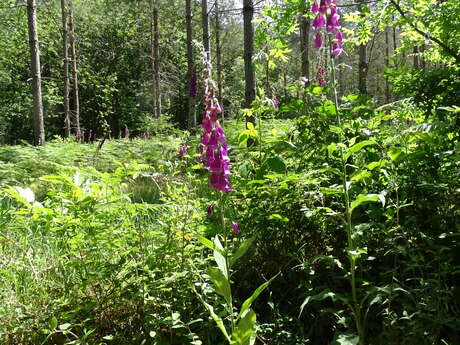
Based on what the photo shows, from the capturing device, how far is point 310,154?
8.97ft

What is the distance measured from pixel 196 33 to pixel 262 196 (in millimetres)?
31571

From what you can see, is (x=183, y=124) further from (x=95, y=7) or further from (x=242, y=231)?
(x=242, y=231)

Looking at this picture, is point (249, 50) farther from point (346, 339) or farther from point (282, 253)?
point (346, 339)

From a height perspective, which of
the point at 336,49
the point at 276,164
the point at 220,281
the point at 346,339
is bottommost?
the point at 346,339

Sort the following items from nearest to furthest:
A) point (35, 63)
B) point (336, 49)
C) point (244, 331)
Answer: point (244, 331) → point (336, 49) → point (35, 63)

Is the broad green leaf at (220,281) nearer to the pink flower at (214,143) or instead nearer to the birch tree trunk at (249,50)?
the pink flower at (214,143)

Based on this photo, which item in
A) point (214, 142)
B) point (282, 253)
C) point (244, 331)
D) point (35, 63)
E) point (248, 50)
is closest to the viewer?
point (244, 331)

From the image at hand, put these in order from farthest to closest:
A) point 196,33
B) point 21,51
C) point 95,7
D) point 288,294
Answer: point 196,33 → point 95,7 → point 21,51 → point 288,294

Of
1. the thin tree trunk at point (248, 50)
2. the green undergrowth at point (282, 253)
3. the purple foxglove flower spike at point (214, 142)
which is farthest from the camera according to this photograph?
the thin tree trunk at point (248, 50)

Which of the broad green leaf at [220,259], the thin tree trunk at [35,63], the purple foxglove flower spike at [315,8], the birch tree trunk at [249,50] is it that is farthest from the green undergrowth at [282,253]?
the thin tree trunk at [35,63]

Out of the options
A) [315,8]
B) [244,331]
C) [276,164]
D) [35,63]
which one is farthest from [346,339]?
[35,63]

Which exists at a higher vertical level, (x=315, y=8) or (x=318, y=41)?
(x=315, y=8)

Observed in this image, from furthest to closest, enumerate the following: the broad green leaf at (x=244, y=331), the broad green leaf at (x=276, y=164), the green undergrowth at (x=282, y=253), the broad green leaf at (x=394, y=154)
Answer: the broad green leaf at (x=276, y=164) < the broad green leaf at (x=394, y=154) < the green undergrowth at (x=282, y=253) < the broad green leaf at (x=244, y=331)

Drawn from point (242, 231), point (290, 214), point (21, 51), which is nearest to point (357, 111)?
point (290, 214)
